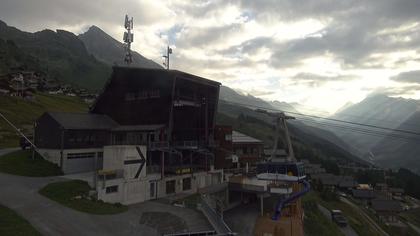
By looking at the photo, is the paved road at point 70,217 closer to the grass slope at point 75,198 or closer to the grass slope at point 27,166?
the grass slope at point 75,198

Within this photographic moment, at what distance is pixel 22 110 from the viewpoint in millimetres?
87938

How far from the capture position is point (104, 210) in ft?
108

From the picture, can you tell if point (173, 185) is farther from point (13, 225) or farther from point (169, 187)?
point (13, 225)

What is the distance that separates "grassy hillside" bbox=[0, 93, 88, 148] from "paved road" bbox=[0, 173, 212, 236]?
95.5ft

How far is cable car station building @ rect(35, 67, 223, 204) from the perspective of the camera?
41188 millimetres

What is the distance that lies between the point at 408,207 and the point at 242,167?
89066mm

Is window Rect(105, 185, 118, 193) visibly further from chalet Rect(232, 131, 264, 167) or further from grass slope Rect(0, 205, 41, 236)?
chalet Rect(232, 131, 264, 167)

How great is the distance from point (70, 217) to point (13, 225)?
15.2ft

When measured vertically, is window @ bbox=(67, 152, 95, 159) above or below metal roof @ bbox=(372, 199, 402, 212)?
above

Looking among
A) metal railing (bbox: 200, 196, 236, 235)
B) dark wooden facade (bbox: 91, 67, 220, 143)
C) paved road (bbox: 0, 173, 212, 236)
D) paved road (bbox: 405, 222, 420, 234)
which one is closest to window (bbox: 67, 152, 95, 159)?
paved road (bbox: 0, 173, 212, 236)

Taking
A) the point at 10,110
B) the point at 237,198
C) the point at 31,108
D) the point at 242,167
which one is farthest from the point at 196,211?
the point at 31,108

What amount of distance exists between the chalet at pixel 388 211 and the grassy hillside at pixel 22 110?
3839 inches

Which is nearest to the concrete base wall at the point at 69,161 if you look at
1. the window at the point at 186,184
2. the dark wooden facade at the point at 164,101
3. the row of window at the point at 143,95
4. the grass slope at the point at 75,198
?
the grass slope at the point at 75,198

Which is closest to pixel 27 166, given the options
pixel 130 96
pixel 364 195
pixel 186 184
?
pixel 130 96
